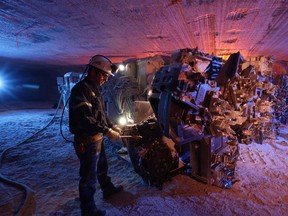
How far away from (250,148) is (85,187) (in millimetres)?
4220

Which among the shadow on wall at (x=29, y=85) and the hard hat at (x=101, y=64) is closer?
the hard hat at (x=101, y=64)

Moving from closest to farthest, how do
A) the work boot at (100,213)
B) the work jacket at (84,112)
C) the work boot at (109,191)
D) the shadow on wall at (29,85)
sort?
1. the work jacket at (84,112)
2. the work boot at (100,213)
3. the work boot at (109,191)
4. the shadow on wall at (29,85)

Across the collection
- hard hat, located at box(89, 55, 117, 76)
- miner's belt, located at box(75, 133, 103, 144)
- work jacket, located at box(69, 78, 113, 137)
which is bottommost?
miner's belt, located at box(75, 133, 103, 144)

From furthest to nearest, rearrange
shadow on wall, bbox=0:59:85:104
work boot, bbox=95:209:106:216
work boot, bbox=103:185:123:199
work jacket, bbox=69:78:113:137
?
shadow on wall, bbox=0:59:85:104
work boot, bbox=103:185:123:199
work boot, bbox=95:209:106:216
work jacket, bbox=69:78:113:137

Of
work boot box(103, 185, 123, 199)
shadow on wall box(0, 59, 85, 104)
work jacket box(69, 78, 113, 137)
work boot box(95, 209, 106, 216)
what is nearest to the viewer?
work jacket box(69, 78, 113, 137)

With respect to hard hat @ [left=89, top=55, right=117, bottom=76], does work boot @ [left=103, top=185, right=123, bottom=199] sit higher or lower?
lower

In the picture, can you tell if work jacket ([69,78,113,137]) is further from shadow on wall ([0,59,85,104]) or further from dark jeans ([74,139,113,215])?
shadow on wall ([0,59,85,104])

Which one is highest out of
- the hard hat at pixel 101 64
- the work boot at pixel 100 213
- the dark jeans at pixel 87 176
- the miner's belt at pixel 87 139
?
the hard hat at pixel 101 64

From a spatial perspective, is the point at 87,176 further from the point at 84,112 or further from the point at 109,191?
the point at 84,112

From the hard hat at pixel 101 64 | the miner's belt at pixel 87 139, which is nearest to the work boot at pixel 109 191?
the miner's belt at pixel 87 139

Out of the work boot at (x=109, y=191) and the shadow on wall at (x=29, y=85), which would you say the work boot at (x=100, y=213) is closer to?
the work boot at (x=109, y=191)

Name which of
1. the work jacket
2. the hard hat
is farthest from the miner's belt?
the hard hat

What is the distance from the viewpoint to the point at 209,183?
2.82 m

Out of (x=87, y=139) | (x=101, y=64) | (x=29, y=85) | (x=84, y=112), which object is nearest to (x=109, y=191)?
(x=87, y=139)
